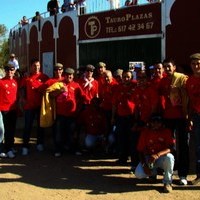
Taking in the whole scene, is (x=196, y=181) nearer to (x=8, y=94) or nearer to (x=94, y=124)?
(x=94, y=124)

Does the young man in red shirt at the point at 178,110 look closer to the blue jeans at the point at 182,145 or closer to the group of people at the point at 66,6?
the blue jeans at the point at 182,145

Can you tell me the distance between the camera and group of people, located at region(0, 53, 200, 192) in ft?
20.5

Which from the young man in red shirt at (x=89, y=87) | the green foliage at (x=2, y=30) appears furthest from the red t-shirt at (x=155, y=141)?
the green foliage at (x=2, y=30)

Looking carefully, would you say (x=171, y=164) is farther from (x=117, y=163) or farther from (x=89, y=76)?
(x=89, y=76)

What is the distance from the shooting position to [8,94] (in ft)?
27.1

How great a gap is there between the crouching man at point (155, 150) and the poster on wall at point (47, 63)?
12126 millimetres

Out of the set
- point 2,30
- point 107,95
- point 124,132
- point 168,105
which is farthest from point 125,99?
point 2,30

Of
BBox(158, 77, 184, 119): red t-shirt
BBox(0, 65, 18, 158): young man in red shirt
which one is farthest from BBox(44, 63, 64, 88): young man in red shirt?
BBox(158, 77, 184, 119): red t-shirt

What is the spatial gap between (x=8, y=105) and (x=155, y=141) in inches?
126

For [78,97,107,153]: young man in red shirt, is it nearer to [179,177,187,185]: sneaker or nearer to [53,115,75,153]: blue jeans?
[53,115,75,153]: blue jeans

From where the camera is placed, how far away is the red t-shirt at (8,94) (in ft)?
27.0

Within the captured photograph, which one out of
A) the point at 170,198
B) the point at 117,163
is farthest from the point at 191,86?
the point at 117,163

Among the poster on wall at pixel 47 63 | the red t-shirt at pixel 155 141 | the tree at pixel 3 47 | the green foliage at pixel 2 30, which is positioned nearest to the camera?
the red t-shirt at pixel 155 141

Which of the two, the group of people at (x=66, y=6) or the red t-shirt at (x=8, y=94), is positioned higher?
the group of people at (x=66, y=6)
